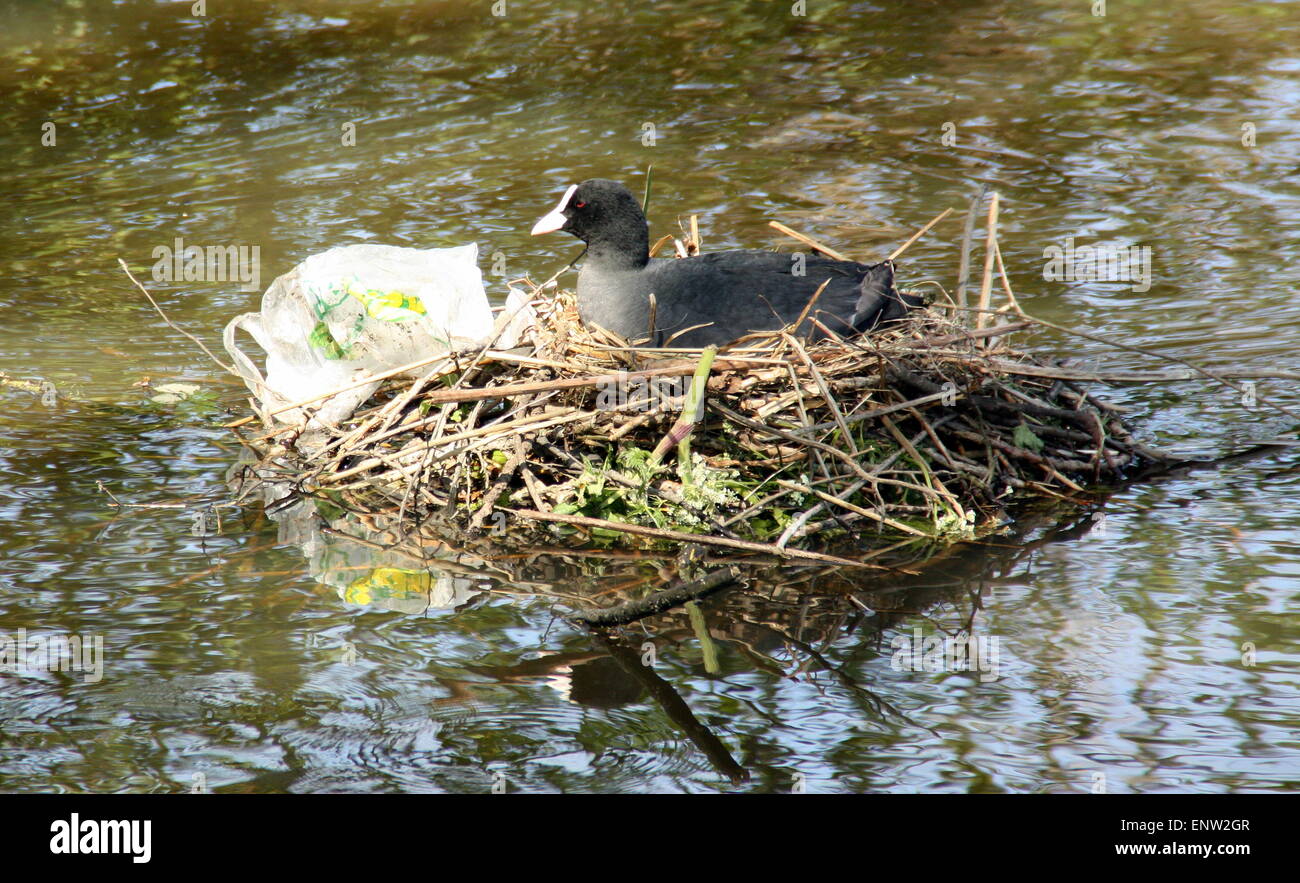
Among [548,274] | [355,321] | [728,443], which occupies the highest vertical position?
[548,274]

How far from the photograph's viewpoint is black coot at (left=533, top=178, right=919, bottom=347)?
439cm

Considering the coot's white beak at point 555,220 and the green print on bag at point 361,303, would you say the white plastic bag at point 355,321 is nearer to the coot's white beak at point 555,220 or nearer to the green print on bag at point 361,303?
the green print on bag at point 361,303

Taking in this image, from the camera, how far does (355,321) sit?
15.3ft

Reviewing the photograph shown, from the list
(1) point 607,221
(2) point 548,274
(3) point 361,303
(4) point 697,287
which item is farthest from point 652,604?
(2) point 548,274

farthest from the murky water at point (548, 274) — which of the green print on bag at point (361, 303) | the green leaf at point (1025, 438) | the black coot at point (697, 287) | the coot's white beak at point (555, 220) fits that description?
the coot's white beak at point (555, 220)

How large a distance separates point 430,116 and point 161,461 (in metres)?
4.32

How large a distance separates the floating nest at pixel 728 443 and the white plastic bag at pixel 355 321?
193mm

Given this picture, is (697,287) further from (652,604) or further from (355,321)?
(652,604)

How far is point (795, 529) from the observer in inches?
146

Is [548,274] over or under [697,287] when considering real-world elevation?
over

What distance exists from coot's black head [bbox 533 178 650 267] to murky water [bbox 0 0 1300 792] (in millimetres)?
1204

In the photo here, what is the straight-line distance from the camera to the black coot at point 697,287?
4.39 metres

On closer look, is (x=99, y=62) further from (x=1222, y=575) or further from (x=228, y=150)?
(x=1222, y=575)

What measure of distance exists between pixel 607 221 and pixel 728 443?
3.17 ft
